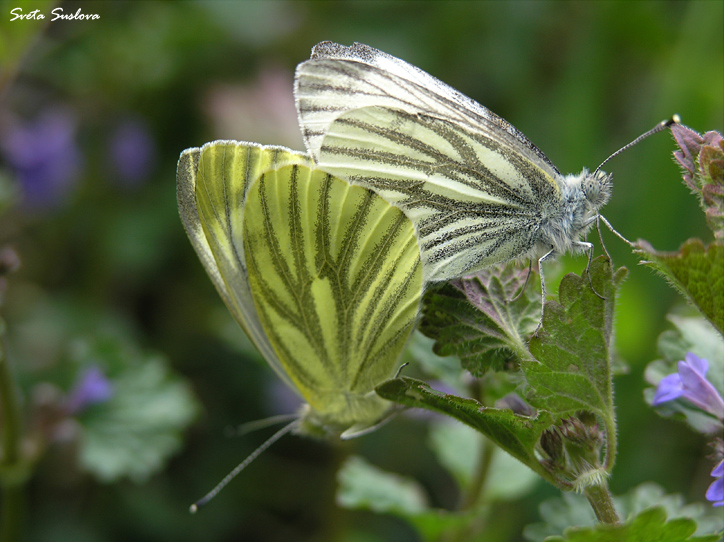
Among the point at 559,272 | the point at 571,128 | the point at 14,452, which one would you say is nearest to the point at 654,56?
the point at 571,128

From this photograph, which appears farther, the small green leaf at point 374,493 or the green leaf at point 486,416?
the small green leaf at point 374,493

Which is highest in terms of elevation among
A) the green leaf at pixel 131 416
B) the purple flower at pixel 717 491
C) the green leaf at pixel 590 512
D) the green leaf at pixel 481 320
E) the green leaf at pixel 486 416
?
the green leaf at pixel 481 320

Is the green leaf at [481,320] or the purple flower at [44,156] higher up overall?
the purple flower at [44,156]

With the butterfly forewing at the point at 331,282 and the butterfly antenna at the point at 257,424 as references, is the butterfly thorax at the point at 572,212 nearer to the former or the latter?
the butterfly forewing at the point at 331,282

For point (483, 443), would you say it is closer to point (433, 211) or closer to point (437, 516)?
point (437, 516)

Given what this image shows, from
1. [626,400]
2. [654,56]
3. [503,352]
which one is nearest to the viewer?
[503,352]

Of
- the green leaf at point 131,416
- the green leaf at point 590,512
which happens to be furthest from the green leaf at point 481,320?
the green leaf at point 131,416

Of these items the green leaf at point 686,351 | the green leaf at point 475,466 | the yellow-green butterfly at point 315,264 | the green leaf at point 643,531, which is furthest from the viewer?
the green leaf at point 475,466

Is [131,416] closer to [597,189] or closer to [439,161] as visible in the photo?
[439,161]
